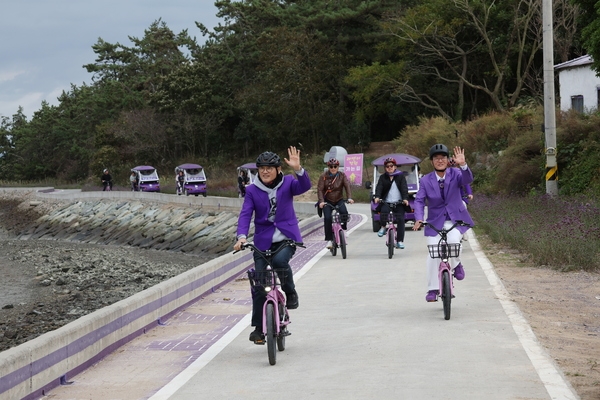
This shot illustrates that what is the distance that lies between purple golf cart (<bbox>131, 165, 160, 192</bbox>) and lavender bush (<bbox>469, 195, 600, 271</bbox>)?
3993cm

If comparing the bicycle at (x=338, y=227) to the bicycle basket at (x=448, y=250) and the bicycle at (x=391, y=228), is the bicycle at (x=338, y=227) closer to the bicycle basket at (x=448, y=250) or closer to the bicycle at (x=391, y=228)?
the bicycle at (x=391, y=228)

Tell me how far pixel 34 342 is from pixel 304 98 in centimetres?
6359

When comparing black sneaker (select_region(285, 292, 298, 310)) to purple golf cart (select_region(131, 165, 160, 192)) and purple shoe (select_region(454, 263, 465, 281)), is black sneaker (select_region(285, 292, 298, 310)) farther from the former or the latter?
purple golf cart (select_region(131, 165, 160, 192))

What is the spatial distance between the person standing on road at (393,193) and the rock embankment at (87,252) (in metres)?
6.68

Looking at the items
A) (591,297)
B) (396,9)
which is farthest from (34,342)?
(396,9)

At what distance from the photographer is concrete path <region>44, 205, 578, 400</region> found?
24.6 ft

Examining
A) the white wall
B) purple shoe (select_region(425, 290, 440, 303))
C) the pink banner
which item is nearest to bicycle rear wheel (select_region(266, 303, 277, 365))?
purple shoe (select_region(425, 290, 440, 303))

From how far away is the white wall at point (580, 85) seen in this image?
4109 centimetres

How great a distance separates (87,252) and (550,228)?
86.0 feet

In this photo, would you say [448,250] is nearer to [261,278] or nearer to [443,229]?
[443,229]

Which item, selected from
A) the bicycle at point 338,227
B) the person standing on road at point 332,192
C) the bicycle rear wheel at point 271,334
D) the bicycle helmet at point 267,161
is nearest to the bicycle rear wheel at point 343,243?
the bicycle at point 338,227

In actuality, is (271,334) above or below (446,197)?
below

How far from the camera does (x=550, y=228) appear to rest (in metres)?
18.4

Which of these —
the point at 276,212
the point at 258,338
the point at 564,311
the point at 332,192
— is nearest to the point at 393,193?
the point at 332,192
